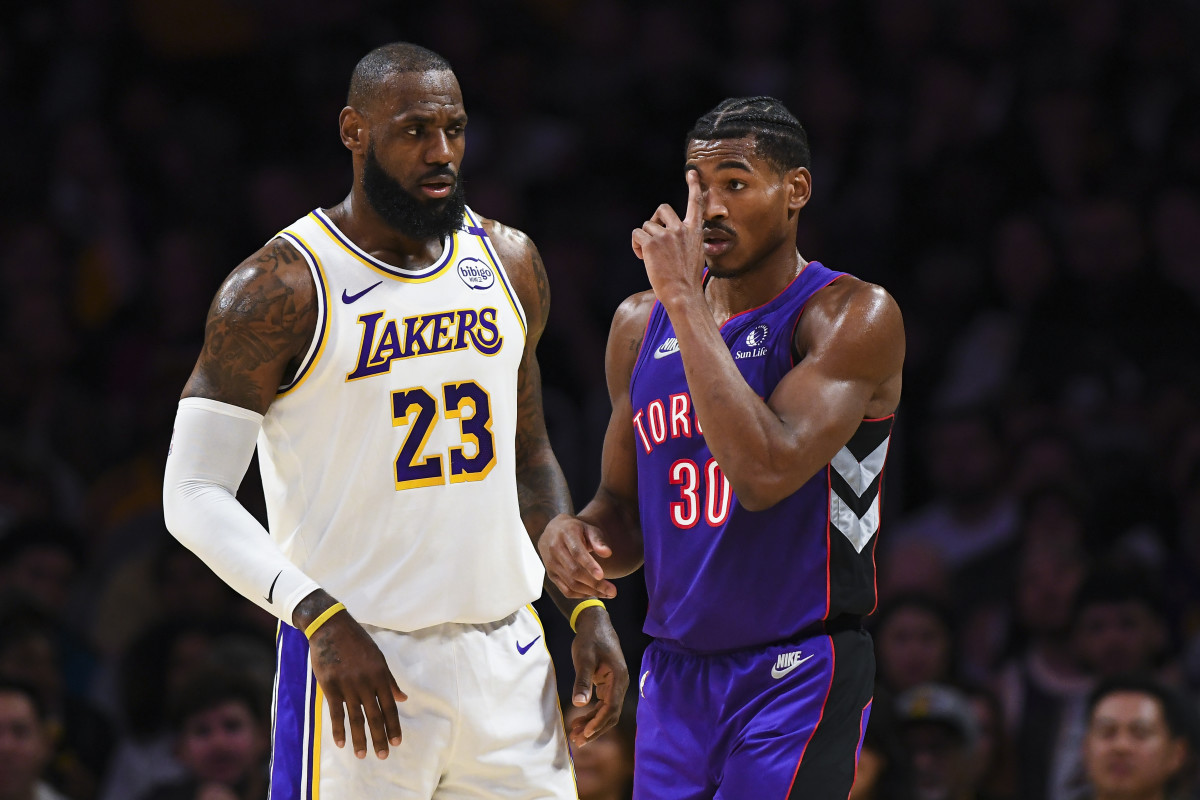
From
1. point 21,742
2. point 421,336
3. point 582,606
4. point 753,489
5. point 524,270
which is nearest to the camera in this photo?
point 753,489

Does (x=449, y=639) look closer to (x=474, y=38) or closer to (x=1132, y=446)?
(x=1132, y=446)

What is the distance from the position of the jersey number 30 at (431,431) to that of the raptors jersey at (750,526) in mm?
408

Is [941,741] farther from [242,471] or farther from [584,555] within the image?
[242,471]

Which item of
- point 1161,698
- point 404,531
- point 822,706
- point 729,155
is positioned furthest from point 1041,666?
point 404,531

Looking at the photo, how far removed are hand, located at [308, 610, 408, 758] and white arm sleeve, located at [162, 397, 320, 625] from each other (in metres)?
0.11

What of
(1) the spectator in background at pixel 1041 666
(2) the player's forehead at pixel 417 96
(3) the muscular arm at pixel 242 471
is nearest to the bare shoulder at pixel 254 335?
(3) the muscular arm at pixel 242 471

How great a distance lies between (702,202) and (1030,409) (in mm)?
4445

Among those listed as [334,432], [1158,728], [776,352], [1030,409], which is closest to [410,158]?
[334,432]

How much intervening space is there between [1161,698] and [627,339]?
3.03 metres

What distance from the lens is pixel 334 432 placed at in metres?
3.90

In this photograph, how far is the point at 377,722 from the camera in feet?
12.1

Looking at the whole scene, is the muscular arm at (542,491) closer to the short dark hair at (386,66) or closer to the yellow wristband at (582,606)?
the yellow wristband at (582,606)

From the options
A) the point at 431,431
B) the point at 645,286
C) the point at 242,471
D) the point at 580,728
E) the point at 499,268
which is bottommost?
the point at 580,728

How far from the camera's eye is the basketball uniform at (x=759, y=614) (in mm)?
3742
